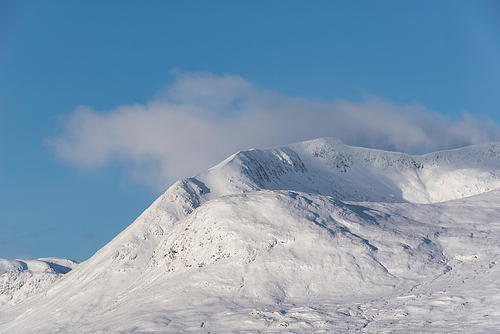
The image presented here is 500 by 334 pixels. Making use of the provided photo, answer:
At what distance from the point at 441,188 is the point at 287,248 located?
406ft

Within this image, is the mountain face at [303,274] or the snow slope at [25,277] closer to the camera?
the mountain face at [303,274]

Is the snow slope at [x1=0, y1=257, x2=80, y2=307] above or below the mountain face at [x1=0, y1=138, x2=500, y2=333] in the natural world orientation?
above

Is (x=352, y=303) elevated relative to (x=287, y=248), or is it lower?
lower

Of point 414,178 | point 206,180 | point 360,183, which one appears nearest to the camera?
point 206,180

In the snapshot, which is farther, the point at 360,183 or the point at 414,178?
the point at 414,178

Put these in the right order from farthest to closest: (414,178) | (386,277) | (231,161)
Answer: (414,178)
(231,161)
(386,277)

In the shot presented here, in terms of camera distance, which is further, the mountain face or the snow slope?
the snow slope

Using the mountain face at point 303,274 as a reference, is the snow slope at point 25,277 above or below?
above

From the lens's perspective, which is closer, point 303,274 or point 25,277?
point 303,274

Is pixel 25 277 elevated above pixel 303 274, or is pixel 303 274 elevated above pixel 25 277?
pixel 25 277

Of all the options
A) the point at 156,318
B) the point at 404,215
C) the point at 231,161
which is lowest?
the point at 156,318

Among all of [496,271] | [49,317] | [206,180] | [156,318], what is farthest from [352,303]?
[206,180]

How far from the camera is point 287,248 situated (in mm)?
28188

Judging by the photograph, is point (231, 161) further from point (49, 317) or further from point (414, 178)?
point (414, 178)
